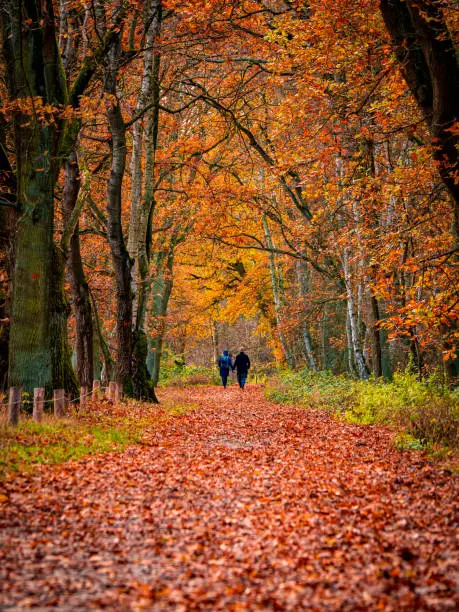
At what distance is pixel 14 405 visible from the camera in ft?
26.8

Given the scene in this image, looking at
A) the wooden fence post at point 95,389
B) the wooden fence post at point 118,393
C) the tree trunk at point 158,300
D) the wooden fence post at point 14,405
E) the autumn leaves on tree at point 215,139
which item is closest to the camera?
the wooden fence post at point 14,405

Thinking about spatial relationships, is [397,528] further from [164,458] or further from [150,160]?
[150,160]

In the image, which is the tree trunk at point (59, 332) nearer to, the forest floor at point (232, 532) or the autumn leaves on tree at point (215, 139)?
the autumn leaves on tree at point (215, 139)

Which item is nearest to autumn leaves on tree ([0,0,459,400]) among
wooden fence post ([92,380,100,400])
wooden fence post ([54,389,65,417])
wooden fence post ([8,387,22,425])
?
wooden fence post ([54,389,65,417])

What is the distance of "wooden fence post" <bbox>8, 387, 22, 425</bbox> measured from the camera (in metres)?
8.06

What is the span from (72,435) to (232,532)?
13.6ft

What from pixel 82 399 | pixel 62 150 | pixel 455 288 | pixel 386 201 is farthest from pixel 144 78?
pixel 455 288

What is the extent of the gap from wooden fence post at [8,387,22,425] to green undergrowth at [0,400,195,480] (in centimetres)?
10

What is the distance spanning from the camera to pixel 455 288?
32.3 ft

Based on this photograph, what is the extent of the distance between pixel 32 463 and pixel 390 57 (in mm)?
8020

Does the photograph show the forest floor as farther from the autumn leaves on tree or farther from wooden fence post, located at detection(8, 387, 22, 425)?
the autumn leaves on tree

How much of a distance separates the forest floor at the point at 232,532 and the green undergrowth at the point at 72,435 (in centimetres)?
30

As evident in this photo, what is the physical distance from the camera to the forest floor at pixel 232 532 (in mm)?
3621

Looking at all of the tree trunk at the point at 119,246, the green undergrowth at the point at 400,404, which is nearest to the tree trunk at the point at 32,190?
the tree trunk at the point at 119,246
